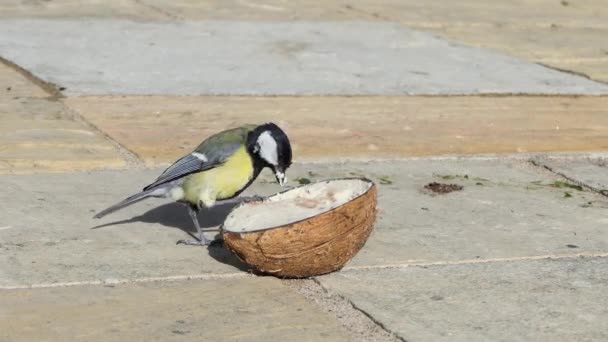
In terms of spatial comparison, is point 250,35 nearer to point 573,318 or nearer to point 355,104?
point 355,104

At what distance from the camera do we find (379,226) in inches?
253

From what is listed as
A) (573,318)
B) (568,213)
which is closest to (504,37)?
(568,213)

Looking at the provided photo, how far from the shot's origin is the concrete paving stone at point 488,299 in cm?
493

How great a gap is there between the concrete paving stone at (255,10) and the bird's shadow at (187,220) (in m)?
6.35

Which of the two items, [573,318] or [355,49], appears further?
[355,49]

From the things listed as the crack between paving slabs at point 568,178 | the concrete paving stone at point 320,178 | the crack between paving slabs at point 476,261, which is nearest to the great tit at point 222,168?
the concrete paving stone at point 320,178

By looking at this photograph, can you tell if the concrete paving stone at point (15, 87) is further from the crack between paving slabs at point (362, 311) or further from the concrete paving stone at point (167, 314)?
the crack between paving slabs at point (362, 311)

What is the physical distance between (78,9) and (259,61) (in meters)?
3.28

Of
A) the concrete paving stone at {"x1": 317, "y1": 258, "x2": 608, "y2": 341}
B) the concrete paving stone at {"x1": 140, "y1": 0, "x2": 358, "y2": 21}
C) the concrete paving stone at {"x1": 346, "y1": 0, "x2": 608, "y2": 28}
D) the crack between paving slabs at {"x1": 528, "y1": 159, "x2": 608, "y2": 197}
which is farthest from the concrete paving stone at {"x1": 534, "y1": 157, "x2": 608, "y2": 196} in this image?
the concrete paving stone at {"x1": 140, "y1": 0, "x2": 358, "y2": 21}

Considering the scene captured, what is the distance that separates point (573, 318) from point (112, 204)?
2.68 m

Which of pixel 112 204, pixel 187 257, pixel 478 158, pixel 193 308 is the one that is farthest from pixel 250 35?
pixel 193 308

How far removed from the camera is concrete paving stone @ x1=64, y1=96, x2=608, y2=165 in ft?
26.5

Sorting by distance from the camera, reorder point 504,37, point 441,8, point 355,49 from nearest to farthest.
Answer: point 355,49 → point 504,37 → point 441,8

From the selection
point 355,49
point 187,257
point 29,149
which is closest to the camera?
point 187,257
